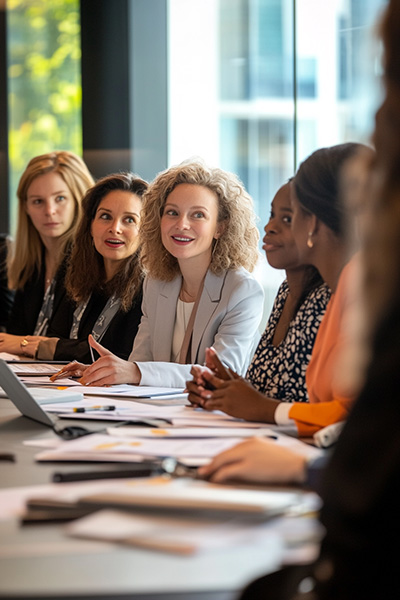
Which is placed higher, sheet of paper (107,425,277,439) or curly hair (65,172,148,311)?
curly hair (65,172,148,311)

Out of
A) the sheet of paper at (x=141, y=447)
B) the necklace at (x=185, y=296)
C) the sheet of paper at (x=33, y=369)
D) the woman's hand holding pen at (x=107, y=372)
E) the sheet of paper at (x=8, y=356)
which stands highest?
the necklace at (x=185, y=296)

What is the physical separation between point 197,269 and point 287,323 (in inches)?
33.6

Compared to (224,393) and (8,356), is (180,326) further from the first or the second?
(224,393)

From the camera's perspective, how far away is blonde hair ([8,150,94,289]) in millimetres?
4758

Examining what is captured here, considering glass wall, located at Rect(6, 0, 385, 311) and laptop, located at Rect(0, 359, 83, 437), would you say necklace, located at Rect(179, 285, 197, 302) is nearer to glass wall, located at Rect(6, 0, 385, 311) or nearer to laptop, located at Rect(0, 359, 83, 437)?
glass wall, located at Rect(6, 0, 385, 311)

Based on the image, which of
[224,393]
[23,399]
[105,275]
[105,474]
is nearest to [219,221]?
[105,275]

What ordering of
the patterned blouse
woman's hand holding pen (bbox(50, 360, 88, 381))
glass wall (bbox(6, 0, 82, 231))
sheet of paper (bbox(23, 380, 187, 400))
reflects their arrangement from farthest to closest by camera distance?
glass wall (bbox(6, 0, 82, 231))
woman's hand holding pen (bbox(50, 360, 88, 381))
sheet of paper (bbox(23, 380, 187, 400))
the patterned blouse

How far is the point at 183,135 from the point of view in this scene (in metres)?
5.69

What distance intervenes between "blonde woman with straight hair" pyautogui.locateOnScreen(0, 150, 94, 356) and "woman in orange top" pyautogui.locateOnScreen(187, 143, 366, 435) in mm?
2554

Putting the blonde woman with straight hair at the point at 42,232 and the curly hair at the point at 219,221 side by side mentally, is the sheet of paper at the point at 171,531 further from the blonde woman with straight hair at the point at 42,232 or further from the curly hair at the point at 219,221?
the blonde woman with straight hair at the point at 42,232

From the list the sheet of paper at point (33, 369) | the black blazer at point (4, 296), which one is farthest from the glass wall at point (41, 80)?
the sheet of paper at point (33, 369)

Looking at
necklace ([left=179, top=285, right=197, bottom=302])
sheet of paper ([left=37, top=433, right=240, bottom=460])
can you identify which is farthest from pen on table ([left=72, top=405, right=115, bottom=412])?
necklace ([left=179, top=285, right=197, bottom=302])

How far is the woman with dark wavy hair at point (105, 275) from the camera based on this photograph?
373 cm

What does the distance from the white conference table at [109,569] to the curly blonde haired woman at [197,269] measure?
6.54 feet
